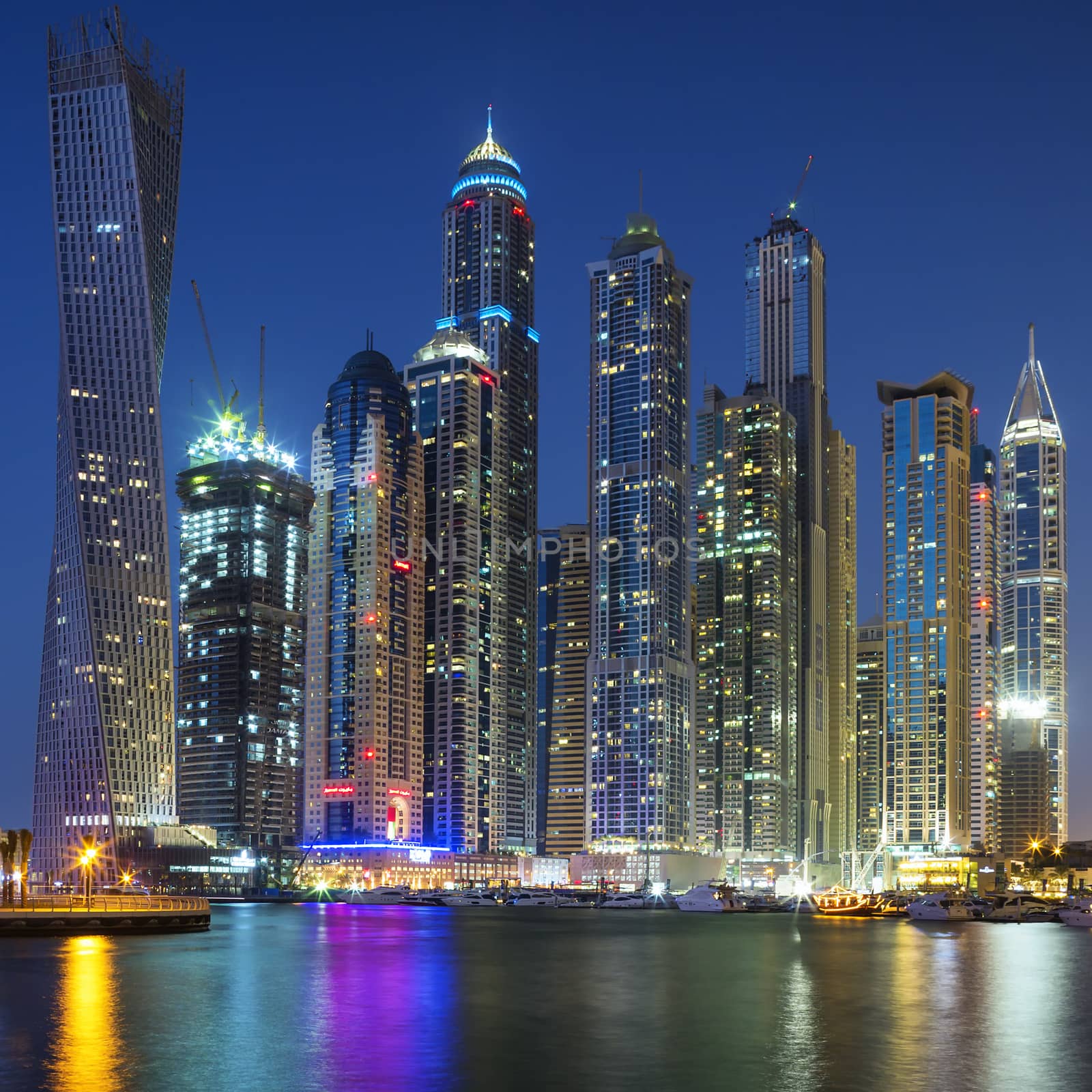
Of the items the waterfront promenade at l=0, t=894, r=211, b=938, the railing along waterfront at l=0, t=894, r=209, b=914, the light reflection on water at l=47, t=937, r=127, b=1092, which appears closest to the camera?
the light reflection on water at l=47, t=937, r=127, b=1092

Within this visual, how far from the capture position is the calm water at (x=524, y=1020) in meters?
56.0

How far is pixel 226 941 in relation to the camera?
140m

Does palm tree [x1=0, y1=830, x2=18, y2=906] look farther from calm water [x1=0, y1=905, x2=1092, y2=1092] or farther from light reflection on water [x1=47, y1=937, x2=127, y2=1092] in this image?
light reflection on water [x1=47, y1=937, x2=127, y2=1092]

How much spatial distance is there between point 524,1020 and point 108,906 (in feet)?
299

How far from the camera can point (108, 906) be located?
15188cm

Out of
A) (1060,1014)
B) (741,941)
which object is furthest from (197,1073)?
(741,941)

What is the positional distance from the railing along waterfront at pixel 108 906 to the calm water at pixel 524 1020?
26.6 feet

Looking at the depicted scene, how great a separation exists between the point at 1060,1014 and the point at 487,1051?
125ft

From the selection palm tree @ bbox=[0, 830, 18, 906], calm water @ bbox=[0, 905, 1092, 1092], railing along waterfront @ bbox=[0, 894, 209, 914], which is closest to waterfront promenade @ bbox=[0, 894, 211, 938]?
railing along waterfront @ bbox=[0, 894, 209, 914]

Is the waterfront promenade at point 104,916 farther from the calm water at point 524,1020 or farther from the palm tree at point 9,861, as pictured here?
the calm water at point 524,1020

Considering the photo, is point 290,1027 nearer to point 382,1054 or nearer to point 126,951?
point 382,1054

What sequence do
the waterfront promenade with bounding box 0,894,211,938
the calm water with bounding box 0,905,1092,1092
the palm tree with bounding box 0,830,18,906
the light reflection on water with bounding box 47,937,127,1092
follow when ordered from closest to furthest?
the light reflection on water with bounding box 47,937,127,1092, the calm water with bounding box 0,905,1092,1092, the waterfront promenade with bounding box 0,894,211,938, the palm tree with bounding box 0,830,18,906

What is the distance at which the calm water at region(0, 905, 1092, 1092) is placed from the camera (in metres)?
56.0

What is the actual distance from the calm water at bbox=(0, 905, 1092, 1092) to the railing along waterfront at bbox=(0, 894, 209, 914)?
8093mm
